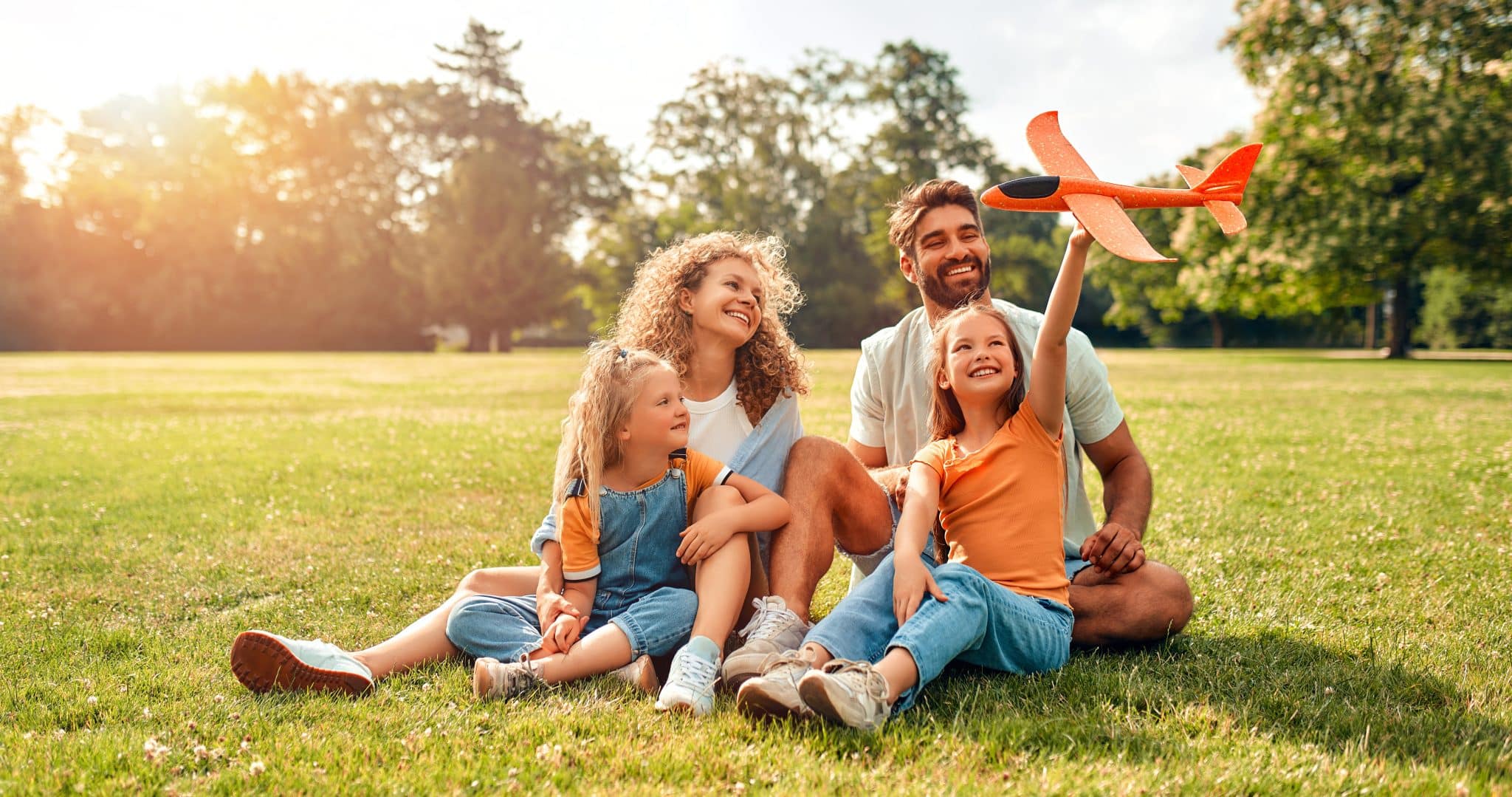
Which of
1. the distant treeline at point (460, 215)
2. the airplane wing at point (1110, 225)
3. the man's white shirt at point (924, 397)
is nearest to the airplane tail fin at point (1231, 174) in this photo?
the airplane wing at point (1110, 225)

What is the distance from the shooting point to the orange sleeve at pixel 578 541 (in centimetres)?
344

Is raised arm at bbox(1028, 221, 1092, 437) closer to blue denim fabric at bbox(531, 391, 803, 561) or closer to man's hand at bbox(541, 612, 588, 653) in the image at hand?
blue denim fabric at bbox(531, 391, 803, 561)

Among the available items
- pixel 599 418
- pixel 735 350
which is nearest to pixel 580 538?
pixel 599 418

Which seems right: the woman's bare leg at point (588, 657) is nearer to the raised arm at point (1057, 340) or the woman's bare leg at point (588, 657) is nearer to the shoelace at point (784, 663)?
the shoelace at point (784, 663)

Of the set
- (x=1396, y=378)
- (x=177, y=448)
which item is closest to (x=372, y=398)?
(x=177, y=448)

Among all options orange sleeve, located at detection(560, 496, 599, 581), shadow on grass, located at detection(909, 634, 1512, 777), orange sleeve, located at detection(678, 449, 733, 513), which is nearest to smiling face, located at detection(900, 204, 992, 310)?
orange sleeve, located at detection(678, 449, 733, 513)

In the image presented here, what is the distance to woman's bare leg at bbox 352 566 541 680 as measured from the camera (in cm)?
332

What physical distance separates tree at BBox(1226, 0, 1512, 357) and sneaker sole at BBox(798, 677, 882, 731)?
91.3 ft

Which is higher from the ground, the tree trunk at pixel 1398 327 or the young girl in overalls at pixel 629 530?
the tree trunk at pixel 1398 327

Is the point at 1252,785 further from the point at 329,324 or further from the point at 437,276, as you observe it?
the point at 329,324

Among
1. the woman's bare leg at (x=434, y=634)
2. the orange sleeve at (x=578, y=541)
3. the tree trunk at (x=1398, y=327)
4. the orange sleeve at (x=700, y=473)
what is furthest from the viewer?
the tree trunk at (x=1398, y=327)

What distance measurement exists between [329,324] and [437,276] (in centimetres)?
793

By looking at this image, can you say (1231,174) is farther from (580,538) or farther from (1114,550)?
(580,538)

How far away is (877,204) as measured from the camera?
158 feet
